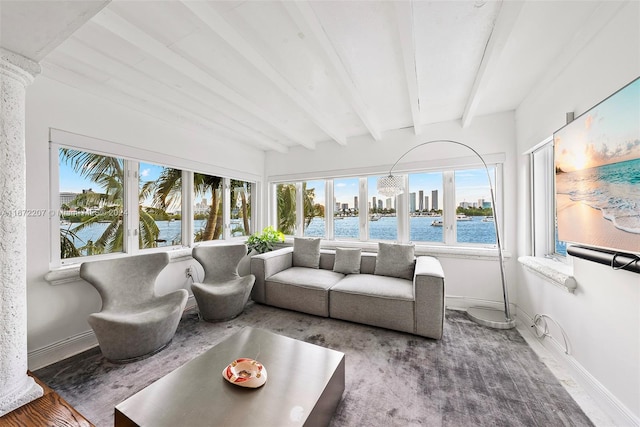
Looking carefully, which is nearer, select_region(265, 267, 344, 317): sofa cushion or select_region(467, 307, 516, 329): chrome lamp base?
select_region(467, 307, 516, 329): chrome lamp base

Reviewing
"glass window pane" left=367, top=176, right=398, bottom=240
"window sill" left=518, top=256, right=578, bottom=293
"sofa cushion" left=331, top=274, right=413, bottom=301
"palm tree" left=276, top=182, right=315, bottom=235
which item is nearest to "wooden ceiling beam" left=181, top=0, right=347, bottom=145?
"glass window pane" left=367, top=176, right=398, bottom=240

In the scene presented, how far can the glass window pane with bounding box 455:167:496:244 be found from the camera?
323 cm

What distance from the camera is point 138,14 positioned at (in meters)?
1.48

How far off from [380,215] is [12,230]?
386cm

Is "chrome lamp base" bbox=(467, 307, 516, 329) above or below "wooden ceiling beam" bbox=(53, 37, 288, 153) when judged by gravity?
below

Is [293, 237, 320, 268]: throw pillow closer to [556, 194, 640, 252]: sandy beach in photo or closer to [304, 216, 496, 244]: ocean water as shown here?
[304, 216, 496, 244]: ocean water

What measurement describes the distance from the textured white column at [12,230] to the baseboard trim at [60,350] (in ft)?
2.43

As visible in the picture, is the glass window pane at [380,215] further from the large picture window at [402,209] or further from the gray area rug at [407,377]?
the gray area rug at [407,377]

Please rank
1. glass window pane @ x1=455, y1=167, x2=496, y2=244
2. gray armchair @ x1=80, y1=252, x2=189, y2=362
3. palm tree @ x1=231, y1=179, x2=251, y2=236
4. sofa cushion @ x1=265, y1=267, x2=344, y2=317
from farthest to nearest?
palm tree @ x1=231, y1=179, x2=251, y2=236
glass window pane @ x1=455, y1=167, x2=496, y2=244
sofa cushion @ x1=265, y1=267, x2=344, y2=317
gray armchair @ x1=80, y1=252, x2=189, y2=362

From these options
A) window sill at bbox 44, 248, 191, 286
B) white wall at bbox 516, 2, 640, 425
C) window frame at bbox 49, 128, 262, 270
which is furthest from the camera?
window frame at bbox 49, 128, 262, 270

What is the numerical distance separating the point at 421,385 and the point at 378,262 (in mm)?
1619

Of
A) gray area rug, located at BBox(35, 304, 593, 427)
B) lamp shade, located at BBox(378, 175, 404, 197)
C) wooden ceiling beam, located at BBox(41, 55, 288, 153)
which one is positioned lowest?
gray area rug, located at BBox(35, 304, 593, 427)

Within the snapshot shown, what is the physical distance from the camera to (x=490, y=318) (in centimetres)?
273

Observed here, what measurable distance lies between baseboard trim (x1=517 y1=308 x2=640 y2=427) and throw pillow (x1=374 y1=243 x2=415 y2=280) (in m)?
1.38
